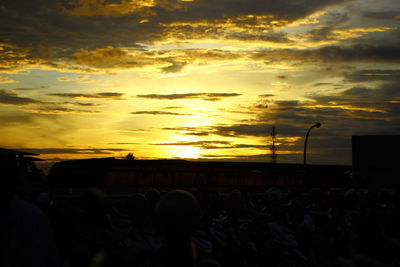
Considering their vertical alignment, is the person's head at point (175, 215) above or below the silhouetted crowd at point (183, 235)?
above

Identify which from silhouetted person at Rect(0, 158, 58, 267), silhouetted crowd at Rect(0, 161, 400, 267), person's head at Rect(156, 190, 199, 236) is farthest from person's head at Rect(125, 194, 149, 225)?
person's head at Rect(156, 190, 199, 236)

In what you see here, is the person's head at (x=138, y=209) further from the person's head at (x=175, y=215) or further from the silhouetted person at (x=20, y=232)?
the person's head at (x=175, y=215)

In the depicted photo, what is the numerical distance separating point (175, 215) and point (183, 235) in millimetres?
151

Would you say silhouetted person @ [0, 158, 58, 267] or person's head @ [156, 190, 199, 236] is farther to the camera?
silhouetted person @ [0, 158, 58, 267]

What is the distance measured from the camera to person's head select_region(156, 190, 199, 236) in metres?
3.72

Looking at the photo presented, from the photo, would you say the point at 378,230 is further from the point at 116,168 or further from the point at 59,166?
the point at 59,166

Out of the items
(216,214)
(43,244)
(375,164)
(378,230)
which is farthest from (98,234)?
(375,164)

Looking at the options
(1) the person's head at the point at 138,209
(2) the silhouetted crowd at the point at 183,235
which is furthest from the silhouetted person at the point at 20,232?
(1) the person's head at the point at 138,209

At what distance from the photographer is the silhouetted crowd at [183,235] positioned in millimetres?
3775

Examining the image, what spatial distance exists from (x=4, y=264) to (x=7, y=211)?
0.42m

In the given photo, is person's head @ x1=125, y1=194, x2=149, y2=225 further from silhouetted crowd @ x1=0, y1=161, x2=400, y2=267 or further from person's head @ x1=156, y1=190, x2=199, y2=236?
person's head @ x1=156, y1=190, x2=199, y2=236

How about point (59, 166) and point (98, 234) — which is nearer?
point (98, 234)

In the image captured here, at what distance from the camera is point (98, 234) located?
16.6 ft

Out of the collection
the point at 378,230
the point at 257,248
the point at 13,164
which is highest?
the point at 13,164
